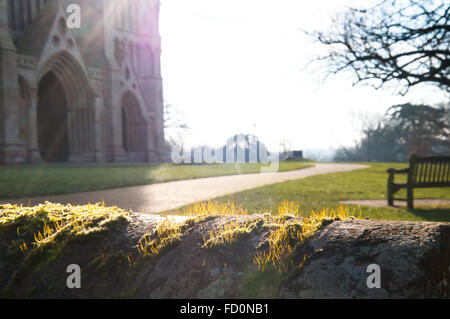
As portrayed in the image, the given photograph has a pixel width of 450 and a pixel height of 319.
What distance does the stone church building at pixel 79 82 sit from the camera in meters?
21.0

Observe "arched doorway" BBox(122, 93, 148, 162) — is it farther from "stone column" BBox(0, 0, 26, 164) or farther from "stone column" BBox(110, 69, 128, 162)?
"stone column" BBox(0, 0, 26, 164)

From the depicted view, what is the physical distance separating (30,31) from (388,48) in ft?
81.7

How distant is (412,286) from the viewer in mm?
1398

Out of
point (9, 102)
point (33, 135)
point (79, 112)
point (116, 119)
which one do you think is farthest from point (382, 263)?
point (116, 119)

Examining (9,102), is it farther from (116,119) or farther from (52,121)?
(116,119)

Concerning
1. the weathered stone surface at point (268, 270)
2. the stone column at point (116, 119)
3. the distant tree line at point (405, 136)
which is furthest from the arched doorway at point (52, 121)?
the distant tree line at point (405, 136)

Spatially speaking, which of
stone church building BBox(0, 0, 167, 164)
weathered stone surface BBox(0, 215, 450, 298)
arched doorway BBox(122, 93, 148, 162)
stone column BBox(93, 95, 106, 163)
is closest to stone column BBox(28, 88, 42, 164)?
stone church building BBox(0, 0, 167, 164)

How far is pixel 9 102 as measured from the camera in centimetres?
2028

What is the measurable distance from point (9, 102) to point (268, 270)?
76.7 feet

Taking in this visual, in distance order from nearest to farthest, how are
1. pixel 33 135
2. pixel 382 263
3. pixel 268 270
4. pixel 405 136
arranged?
1. pixel 382 263
2. pixel 268 270
3. pixel 33 135
4. pixel 405 136

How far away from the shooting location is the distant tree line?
4069 cm

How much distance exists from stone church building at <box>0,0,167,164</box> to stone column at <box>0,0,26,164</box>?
0.05m
